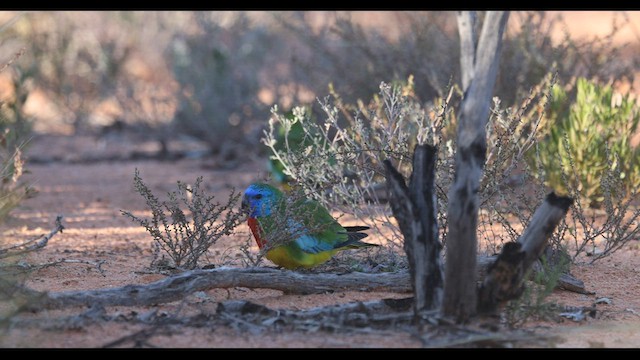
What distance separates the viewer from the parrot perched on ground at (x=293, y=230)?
15.7ft

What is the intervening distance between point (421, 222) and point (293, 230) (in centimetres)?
108

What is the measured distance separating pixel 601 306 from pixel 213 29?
8195mm

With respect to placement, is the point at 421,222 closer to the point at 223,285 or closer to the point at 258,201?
the point at 223,285

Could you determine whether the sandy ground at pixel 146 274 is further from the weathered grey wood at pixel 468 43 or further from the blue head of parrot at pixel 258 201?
the weathered grey wood at pixel 468 43

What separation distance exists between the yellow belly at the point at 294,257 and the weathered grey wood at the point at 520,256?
117cm

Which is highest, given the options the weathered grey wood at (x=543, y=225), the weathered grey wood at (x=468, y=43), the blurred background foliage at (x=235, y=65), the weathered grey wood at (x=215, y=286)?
the blurred background foliage at (x=235, y=65)

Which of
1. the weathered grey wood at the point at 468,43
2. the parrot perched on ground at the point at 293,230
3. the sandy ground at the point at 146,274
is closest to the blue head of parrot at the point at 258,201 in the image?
the parrot perched on ground at the point at 293,230

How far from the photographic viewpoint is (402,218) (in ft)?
12.9

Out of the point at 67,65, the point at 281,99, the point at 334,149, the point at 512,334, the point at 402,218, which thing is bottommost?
the point at 512,334

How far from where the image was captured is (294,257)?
484cm

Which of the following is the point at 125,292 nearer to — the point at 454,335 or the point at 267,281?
the point at 267,281

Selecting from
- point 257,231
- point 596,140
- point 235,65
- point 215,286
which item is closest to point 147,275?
point 257,231

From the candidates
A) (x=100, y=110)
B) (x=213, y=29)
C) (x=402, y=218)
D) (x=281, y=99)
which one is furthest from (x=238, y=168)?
(x=402, y=218)

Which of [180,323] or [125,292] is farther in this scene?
[125,292]
